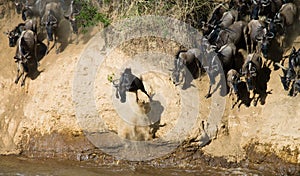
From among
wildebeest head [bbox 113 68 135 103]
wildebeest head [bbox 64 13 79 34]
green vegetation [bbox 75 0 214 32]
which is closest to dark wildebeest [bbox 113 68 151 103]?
wildebeest head [bbox 113 68 135 103]

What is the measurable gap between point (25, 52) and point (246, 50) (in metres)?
5.22

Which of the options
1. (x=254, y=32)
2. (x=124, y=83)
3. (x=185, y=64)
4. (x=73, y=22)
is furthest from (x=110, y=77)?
(x=254, y=32)

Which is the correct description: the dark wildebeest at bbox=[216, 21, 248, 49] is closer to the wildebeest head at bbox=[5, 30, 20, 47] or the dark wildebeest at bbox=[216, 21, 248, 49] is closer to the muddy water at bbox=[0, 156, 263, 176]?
the muddy water at bbox=[0, 156, 263, 176]

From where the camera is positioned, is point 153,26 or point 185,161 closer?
point 185,161

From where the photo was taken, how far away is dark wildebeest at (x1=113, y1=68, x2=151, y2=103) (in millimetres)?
10562

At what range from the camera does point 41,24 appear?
1324 centimetres

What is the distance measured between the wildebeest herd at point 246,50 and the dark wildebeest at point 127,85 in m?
0.05

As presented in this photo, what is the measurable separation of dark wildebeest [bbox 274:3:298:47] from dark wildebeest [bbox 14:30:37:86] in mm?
5797

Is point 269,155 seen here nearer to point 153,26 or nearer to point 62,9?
point 153,26

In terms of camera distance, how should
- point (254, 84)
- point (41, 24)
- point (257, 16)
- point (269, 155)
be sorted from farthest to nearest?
point (41, 24), point (257, 16), point (254, 84), point (269, 155)

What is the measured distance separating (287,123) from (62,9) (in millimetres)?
6588

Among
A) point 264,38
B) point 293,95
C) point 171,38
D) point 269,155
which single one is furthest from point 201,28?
point 269,155

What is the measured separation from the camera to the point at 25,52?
12.4 m

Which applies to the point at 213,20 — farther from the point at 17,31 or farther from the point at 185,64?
the point at 17,31
